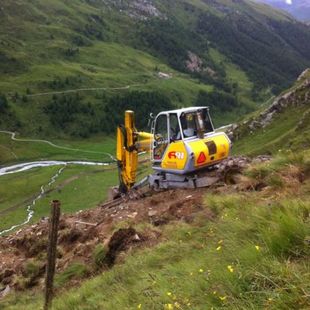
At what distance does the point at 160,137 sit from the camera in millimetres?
23859

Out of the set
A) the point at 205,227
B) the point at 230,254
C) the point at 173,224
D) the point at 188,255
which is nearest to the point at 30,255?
the point at 173,224

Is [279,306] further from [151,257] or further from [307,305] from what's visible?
[151,257]

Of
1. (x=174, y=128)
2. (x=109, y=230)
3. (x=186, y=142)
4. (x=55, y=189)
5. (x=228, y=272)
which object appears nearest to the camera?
(x=228, y=272)

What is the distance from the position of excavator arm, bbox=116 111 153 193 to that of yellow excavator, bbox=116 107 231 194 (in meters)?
0.42

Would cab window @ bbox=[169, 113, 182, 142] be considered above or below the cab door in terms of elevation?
above

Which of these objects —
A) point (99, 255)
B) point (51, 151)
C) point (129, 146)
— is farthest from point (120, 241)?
point (51, 151)

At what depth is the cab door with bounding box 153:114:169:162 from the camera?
23.3 meters

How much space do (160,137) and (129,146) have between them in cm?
230

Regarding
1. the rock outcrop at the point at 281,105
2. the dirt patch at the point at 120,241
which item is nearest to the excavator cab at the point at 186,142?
the dirt patch at the point at 120,241

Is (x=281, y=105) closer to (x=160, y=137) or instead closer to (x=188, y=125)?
(x=160, y=137)

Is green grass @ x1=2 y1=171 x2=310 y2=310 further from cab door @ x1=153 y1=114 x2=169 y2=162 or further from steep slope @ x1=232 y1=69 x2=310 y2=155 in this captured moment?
steep slope @ x1=232 y1=69 x2=310 y2=155

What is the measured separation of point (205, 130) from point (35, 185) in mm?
79768

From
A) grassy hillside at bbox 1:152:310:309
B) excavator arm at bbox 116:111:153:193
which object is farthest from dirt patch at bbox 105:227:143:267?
excavator arm at bbox 116:111:153:193

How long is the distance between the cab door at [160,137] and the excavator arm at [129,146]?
81 centimetres
